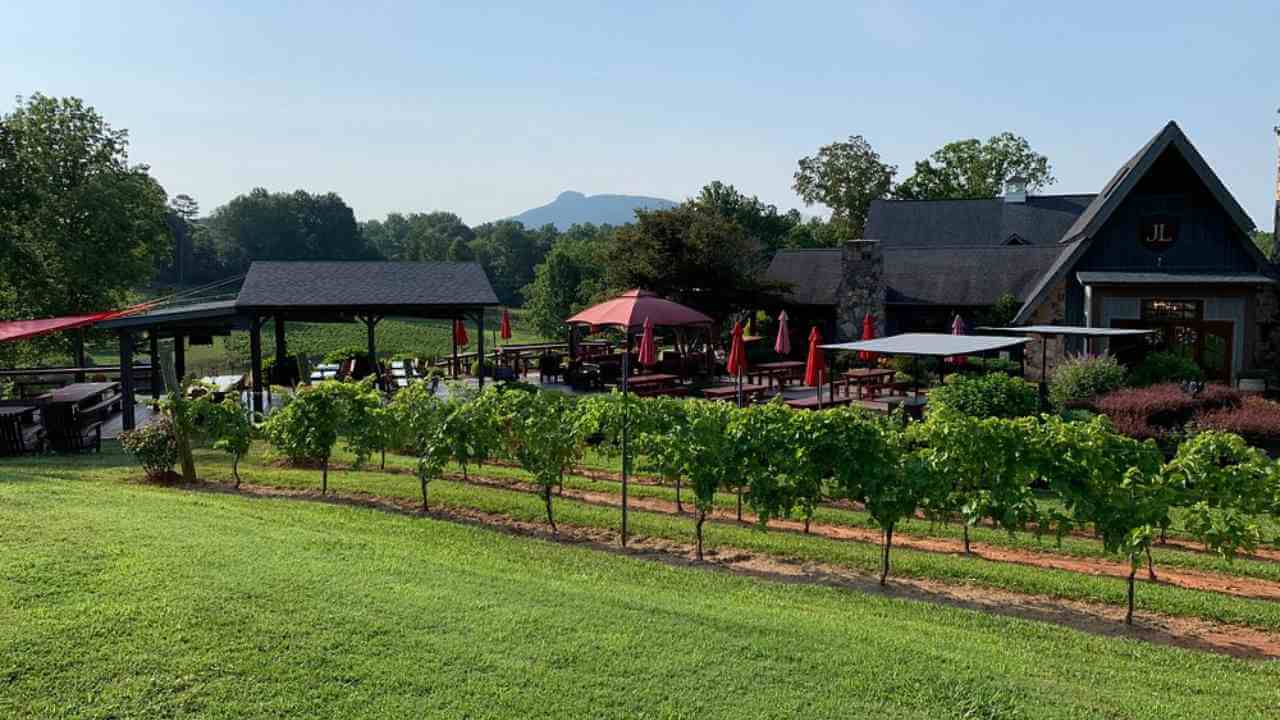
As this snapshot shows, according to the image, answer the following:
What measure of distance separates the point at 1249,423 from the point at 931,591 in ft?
29.1

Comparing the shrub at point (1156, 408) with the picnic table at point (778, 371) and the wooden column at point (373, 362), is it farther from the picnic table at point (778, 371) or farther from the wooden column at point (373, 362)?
the wooden column at point (373, 362)

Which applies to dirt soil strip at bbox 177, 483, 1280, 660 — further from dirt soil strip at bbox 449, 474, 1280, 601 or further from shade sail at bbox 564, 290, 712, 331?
shade sail at bbox 564, 290, 712, 331

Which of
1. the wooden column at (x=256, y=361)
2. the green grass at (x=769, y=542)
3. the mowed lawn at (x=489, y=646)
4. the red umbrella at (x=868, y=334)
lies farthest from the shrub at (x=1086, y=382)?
the wooden column at (x=256, y=361)

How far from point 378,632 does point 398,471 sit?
8361 mm

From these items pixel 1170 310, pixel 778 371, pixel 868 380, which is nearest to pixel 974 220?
pixel 1170 310

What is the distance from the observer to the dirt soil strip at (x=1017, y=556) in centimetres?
891

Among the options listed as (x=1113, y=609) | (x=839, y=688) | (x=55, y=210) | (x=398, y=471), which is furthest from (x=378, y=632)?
(x=55, y=210)

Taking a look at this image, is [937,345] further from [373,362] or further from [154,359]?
[154,359]

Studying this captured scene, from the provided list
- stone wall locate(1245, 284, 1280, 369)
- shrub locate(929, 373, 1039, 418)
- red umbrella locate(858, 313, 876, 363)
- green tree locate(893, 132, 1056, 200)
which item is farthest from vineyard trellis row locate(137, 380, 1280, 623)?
green tree locate(893, 132, 1056, 200)

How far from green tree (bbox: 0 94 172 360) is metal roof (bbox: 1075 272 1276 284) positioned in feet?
88.5

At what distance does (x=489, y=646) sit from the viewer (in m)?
6.20

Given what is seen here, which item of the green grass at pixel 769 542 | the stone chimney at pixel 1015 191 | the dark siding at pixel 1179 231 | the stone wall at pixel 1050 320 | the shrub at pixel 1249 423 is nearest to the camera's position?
the green grass at pixel 769 542

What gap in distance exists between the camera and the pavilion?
19925 mm

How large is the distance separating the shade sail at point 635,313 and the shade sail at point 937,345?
536cm
